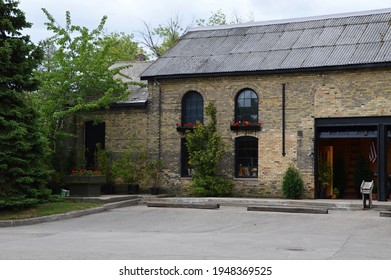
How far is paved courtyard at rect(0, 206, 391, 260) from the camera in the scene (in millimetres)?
12258

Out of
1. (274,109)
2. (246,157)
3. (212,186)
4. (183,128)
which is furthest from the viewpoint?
(183,128)

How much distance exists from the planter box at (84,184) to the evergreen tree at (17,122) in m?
3.62

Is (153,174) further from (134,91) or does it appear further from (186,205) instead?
(134,91)

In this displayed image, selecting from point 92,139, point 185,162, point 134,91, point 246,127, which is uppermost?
point 134,91

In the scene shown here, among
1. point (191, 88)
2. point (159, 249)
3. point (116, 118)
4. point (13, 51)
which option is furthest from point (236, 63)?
point (159, 249)

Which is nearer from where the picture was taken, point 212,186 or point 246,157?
point 212,186

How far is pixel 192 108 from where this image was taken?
2780 centimetres

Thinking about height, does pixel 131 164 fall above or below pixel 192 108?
below

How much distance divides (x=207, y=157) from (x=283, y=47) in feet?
18.4

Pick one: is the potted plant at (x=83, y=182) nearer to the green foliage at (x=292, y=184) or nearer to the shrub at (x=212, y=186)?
the shrub at (x=212, y=186)

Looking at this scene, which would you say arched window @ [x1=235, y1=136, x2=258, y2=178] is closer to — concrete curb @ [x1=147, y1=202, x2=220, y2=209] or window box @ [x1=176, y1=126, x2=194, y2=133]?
window box @ [x1=176, y1=126, x2=194, y2=133]

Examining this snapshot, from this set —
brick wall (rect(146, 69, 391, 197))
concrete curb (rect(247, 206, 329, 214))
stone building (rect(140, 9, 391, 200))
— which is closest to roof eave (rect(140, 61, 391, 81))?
stone building (rect(140, 9, 391, 200))

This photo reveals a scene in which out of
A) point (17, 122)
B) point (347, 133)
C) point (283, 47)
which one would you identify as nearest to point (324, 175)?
point (347, 133)

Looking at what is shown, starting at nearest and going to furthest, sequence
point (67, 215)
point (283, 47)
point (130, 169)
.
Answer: point (67, 215), point (283, 47), point (130, 169)
